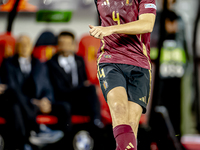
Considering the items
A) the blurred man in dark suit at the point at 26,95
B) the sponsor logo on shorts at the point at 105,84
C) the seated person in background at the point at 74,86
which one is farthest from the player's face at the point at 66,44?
the sponsor logo on shorts at the point at 105,84

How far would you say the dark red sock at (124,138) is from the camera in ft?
4.78

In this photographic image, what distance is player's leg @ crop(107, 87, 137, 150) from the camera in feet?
4.83

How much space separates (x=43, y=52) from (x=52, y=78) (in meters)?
0.84

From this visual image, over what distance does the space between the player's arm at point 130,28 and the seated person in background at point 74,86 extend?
2219 millimetres

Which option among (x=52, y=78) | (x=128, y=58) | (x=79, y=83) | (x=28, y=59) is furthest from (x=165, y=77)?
(x=128, y=58)

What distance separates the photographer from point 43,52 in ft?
14.9

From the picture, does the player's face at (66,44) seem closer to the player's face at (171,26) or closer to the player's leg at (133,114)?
the player's face at (171,26)

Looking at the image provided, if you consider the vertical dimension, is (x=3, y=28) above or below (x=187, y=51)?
above

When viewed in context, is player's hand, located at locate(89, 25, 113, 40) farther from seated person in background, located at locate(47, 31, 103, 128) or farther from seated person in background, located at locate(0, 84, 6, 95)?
seated person in background, located at locate(0, 84, 6, 95)

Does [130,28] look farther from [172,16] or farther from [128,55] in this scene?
[172,16]

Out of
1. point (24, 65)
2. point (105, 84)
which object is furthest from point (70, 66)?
point (105, 84)

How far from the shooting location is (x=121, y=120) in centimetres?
155

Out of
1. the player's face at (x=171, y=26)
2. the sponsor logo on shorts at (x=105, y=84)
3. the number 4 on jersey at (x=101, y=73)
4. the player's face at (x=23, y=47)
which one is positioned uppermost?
the player's face at (x=171, y=26)

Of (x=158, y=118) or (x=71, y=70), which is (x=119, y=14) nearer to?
(x=71, y=70)
